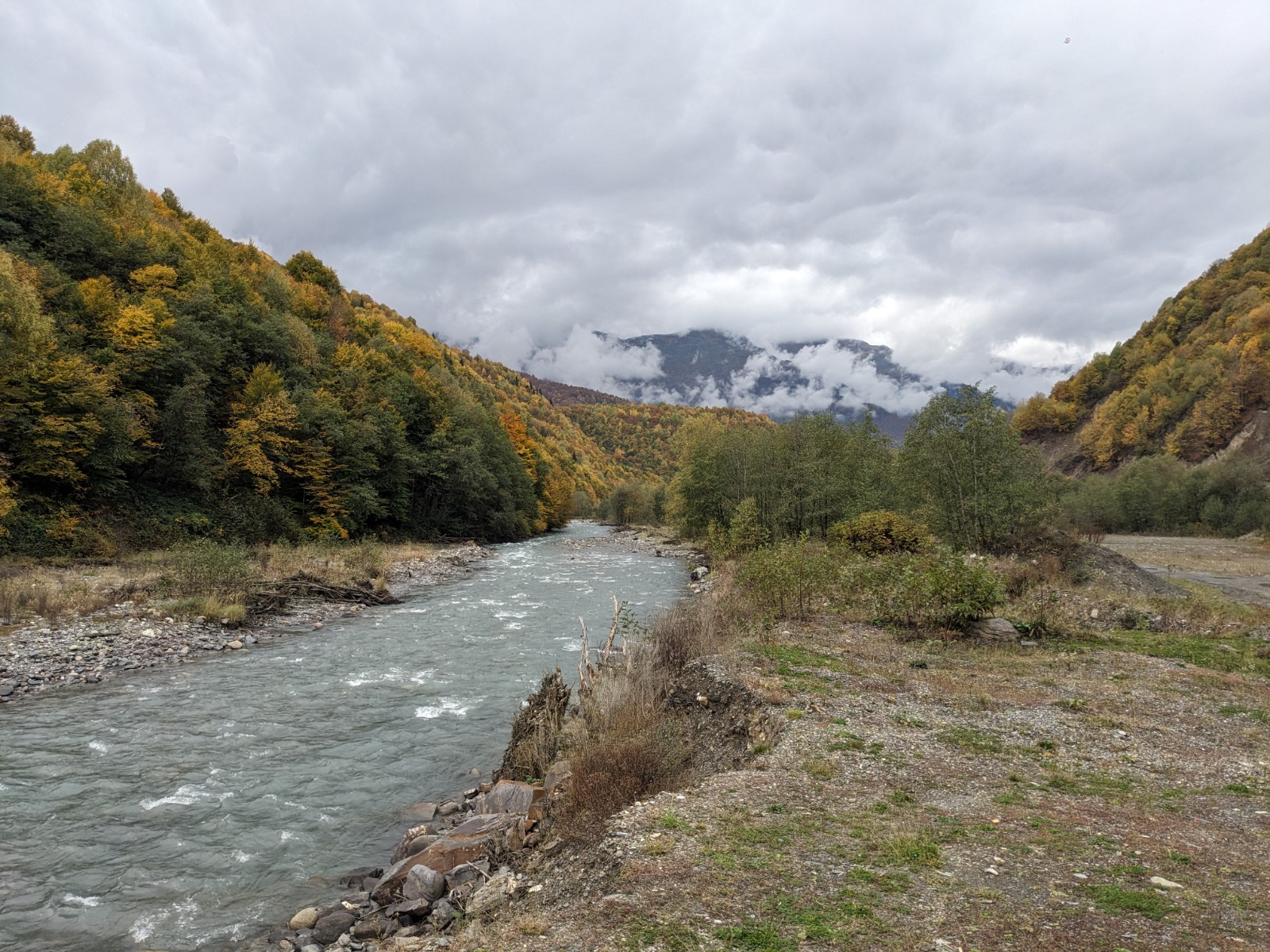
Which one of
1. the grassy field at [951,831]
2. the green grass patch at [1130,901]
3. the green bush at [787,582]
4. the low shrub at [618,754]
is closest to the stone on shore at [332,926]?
the low shrub at [618,754]

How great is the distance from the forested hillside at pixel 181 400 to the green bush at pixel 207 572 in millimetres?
8895

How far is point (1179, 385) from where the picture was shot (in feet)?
294

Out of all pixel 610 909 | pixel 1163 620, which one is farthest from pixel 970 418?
pixel 610 909

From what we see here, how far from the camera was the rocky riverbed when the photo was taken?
1591cm

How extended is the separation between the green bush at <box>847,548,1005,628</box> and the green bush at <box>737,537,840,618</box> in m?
1.67

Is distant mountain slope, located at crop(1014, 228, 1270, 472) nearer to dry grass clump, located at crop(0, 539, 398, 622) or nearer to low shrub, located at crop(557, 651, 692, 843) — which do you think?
low shrub, located at crop(557, 651, 692, 843)

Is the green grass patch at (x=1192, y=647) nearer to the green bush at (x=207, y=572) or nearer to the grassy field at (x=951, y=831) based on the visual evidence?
the grassy field at (x=951, y=831)

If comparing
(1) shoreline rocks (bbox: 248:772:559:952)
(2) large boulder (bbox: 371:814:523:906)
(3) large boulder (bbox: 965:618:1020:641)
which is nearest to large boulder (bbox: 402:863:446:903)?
(1) shoreline rocks (bbox: 248:772:559:952)

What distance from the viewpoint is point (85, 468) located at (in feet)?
109

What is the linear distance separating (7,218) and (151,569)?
Result: 103 ft

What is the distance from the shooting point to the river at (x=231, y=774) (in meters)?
7.82

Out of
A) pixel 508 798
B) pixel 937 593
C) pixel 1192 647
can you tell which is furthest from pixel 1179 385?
pixel 508 798

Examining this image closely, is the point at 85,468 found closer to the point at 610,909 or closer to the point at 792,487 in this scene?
the point at 610,909

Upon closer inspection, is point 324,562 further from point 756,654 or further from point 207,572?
point 756,654
